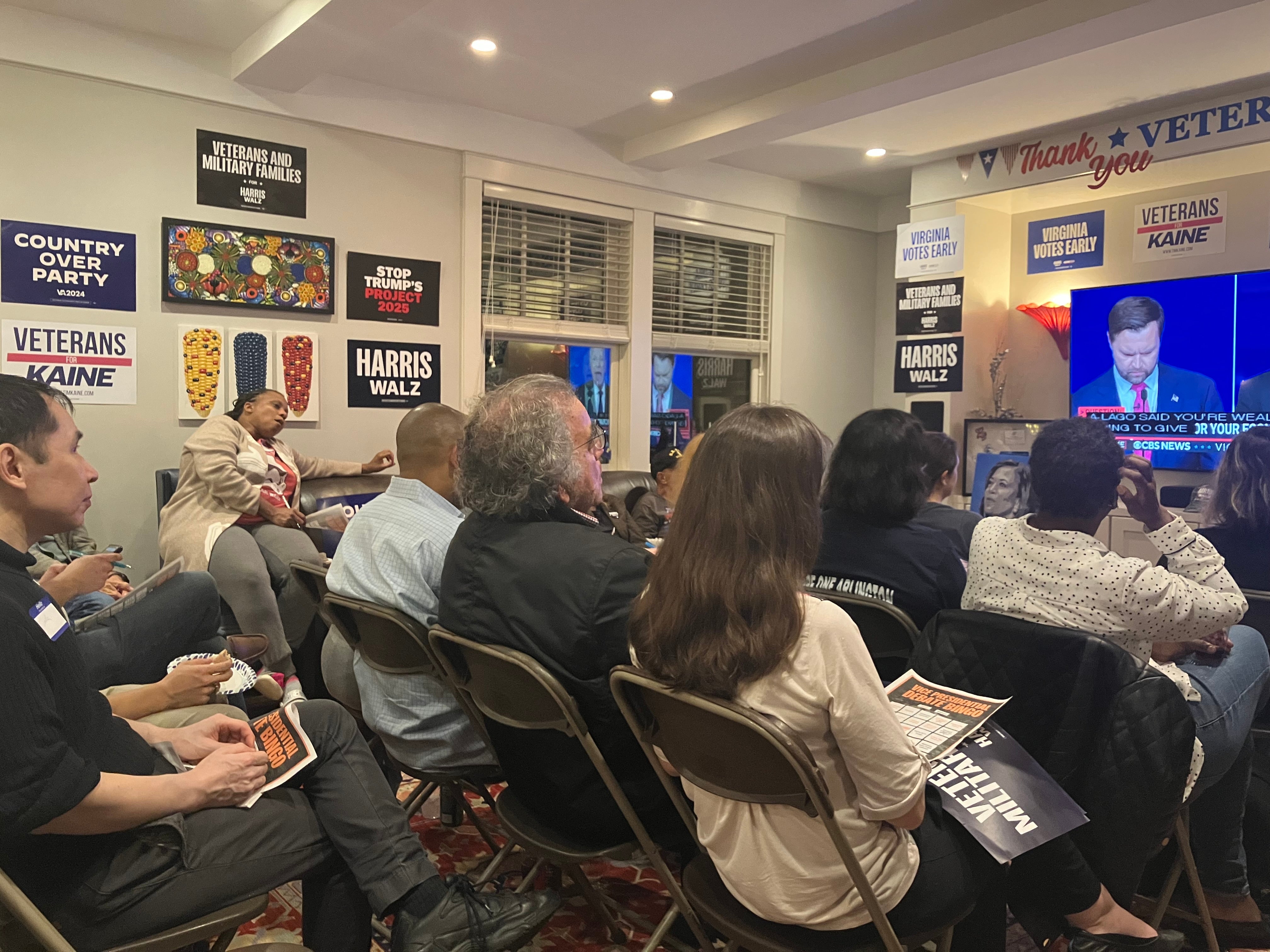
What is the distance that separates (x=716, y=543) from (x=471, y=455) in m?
0.78

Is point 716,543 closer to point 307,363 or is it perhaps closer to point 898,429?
point 898,429

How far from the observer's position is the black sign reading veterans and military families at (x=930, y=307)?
641 centimetres

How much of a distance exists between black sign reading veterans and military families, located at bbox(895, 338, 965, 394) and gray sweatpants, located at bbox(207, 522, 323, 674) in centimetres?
433

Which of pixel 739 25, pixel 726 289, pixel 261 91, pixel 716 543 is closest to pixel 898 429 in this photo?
pixel 716 543

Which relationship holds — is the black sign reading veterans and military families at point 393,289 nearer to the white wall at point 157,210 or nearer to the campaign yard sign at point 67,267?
the white wall at point 157,210

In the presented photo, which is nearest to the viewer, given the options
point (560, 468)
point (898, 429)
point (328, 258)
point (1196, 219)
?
point (560, 468)

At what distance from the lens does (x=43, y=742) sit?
51.0 inches

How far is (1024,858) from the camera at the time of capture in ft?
5.62

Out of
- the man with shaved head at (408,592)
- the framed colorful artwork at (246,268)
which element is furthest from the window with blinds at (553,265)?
the man with shaved head at (408,592)

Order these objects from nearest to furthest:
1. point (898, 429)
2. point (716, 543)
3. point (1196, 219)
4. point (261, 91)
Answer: point (716, 543) < point (898, 429) < point (261, 91) < point (1196, 219)

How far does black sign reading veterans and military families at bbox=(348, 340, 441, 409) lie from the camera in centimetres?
532

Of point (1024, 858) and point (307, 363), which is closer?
point (1024, 858)

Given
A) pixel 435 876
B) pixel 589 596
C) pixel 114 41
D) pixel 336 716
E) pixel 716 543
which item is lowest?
pixel 435 876

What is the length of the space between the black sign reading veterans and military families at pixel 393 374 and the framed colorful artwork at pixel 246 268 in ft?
1.07
